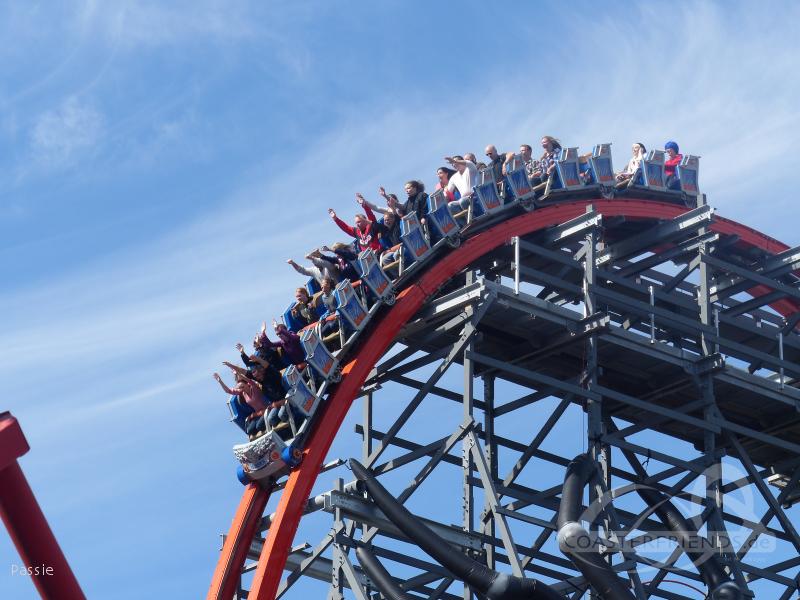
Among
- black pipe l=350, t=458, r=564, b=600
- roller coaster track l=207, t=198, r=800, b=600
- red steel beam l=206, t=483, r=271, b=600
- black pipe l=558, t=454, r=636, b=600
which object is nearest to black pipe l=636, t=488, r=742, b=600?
black pipe l=558, t=454, r=636, b=600

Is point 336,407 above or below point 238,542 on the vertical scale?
above

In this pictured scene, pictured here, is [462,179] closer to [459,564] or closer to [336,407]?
[336,407]

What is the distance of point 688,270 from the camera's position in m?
27.5

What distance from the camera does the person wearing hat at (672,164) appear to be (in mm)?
28562

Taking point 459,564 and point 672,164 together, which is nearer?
point 459,564

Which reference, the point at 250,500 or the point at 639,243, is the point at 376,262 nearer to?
the point at 250,500

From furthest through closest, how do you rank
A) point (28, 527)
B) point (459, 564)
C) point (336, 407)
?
point (336, 407) < point (459, 564) < point (28, 527)

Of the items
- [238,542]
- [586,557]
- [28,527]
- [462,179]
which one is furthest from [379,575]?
[28,527]

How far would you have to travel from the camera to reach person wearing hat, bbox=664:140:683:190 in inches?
1125

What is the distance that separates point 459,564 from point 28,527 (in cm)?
1299

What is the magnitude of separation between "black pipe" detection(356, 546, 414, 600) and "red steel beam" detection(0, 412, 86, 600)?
13357 millimetres

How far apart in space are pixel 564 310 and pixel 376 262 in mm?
3202

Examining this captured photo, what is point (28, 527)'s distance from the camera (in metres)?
9.33

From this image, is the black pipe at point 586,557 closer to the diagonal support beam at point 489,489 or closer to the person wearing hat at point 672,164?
the diagonal support beam at point 489,489
